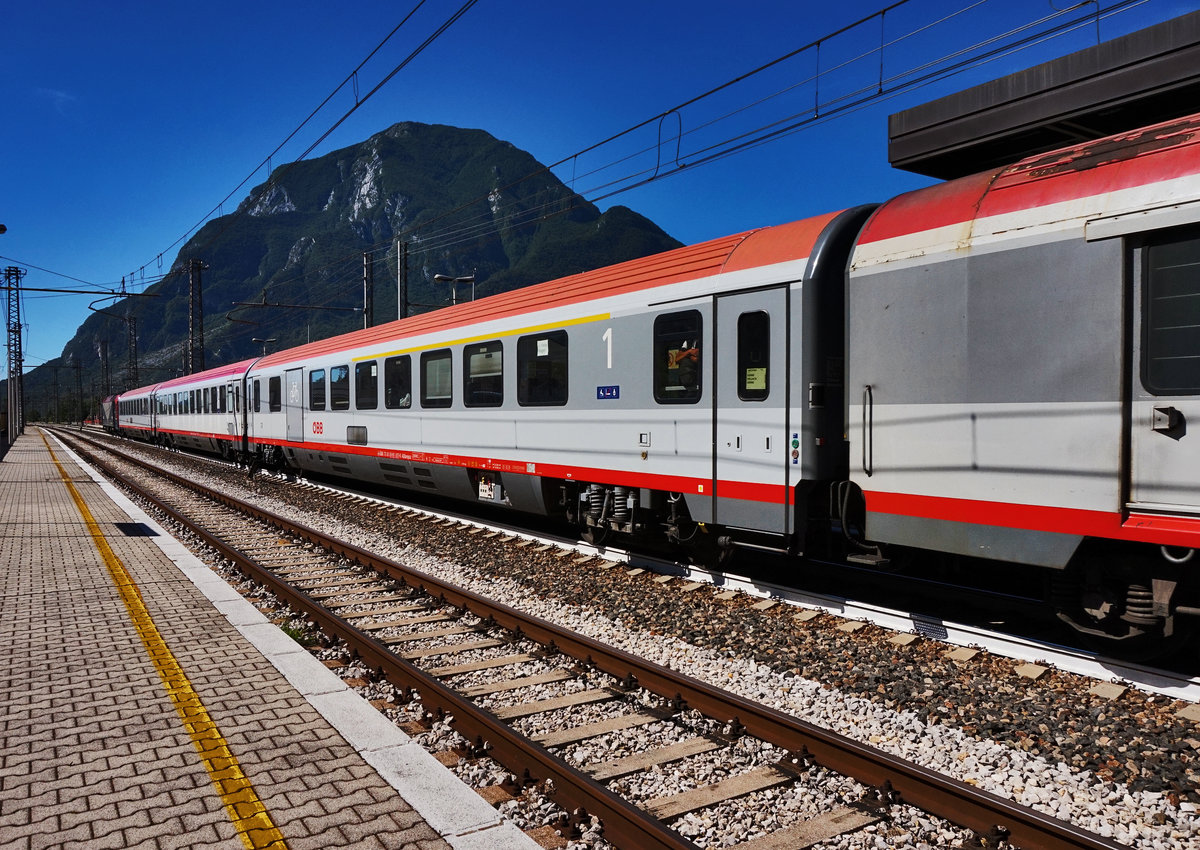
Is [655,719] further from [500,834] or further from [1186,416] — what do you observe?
[1186,416]

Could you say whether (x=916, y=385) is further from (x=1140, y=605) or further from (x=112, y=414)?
(x=112, y=414)

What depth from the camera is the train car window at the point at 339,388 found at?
53.4ft

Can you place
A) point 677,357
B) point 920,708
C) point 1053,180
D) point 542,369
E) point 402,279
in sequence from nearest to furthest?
point 920,708 < point 1053,180 < point 677,357 < point 542,369 < point 402,279

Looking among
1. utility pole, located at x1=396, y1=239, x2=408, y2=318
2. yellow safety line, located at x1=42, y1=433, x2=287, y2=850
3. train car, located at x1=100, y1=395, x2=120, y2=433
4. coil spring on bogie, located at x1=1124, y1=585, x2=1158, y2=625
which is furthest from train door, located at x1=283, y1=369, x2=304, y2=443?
train car, located at x1=100, y1=395, x2=120, y2=433

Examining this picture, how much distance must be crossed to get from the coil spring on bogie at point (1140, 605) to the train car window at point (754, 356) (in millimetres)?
3186

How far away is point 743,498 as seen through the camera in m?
7.56

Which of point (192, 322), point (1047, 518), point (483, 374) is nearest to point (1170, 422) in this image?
point (1047, 518)

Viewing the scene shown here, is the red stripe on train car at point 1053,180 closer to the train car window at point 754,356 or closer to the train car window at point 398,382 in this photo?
the train car window at point 754,356

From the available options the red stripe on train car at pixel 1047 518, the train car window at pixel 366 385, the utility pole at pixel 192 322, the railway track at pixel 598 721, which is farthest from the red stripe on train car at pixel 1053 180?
the utility pole at pixel 192 322

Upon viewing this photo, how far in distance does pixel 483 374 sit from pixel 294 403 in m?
9.25

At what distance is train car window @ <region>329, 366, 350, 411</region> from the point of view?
53.4 ft

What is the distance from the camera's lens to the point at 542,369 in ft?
34.2

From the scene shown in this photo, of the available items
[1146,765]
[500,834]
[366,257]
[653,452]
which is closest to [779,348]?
[653,452]

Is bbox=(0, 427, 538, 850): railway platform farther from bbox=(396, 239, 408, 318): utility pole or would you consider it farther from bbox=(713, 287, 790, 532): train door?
bbox=(396, 239, 408, 318): utility pole
